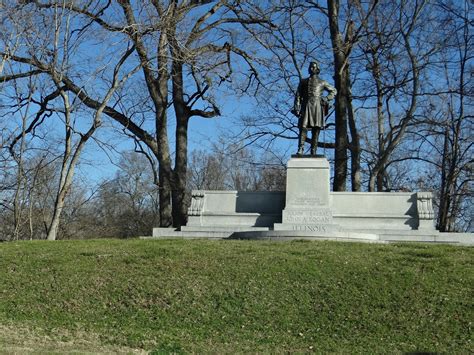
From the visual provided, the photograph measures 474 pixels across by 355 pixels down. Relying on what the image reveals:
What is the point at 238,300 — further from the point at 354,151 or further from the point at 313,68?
the point at 354,151

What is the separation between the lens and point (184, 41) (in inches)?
787

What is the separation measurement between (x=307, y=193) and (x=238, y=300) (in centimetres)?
795

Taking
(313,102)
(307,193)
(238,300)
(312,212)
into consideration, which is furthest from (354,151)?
(238,300)

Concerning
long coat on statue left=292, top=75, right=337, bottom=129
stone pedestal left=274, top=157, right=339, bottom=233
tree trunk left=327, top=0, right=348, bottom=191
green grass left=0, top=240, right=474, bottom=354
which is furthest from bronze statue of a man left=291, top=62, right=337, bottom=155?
tree trunk left=327, top=0, right=348, bottom=191

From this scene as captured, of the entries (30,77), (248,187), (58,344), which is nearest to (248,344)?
(58,344)

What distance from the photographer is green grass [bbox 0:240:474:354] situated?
27.1 ft

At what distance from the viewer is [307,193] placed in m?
17.2

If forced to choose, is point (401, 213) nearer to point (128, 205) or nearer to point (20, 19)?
point (20, 19)

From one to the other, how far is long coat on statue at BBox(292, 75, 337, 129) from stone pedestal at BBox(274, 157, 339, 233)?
3.85 feet

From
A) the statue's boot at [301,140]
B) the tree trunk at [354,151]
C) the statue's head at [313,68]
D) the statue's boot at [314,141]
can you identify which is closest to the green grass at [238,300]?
the statue's boot at [301,140]

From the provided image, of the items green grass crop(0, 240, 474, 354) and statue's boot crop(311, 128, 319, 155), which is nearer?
green grass crop(0, 240, 474, 354)

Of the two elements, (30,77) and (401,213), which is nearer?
(401,213)

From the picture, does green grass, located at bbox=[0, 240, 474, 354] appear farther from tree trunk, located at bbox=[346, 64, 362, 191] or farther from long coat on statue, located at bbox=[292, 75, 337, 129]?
tree trunk, located at bbox=[346, 64, 362, 191]

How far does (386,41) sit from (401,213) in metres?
9.94
